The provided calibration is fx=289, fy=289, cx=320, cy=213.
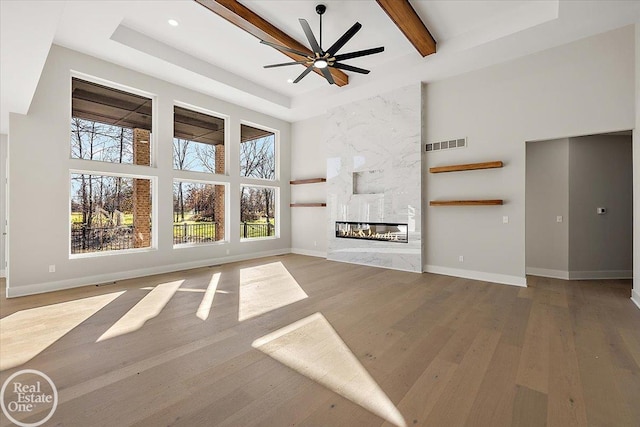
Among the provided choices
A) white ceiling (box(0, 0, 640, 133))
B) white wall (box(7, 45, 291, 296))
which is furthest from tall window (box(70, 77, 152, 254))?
white ceiling (box(0, 0, 640, 133))

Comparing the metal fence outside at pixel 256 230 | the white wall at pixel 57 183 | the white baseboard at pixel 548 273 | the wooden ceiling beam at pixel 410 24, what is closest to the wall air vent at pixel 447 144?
the wooden ceiling beam at pixel 410 24

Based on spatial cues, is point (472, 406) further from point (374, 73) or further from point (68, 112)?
point (68, 112)

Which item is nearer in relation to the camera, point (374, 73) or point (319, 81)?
point (374, 73)

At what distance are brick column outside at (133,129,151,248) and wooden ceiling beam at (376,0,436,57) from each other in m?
4.84

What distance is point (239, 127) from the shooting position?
7219 mm

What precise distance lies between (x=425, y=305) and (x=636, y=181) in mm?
3287

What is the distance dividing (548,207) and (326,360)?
551 centimetres

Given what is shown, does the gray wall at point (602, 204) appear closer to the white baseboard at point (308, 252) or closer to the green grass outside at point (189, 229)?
the white baseboard at point (308, 252)

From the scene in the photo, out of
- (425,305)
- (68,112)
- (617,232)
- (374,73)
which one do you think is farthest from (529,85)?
(68,112)

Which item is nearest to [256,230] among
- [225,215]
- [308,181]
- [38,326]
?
[225,215]

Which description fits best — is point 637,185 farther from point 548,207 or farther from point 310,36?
point 310,36

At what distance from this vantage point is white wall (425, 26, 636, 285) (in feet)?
13.9

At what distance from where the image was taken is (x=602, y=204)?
530 cm

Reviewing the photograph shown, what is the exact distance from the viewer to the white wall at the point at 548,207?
212 inches
